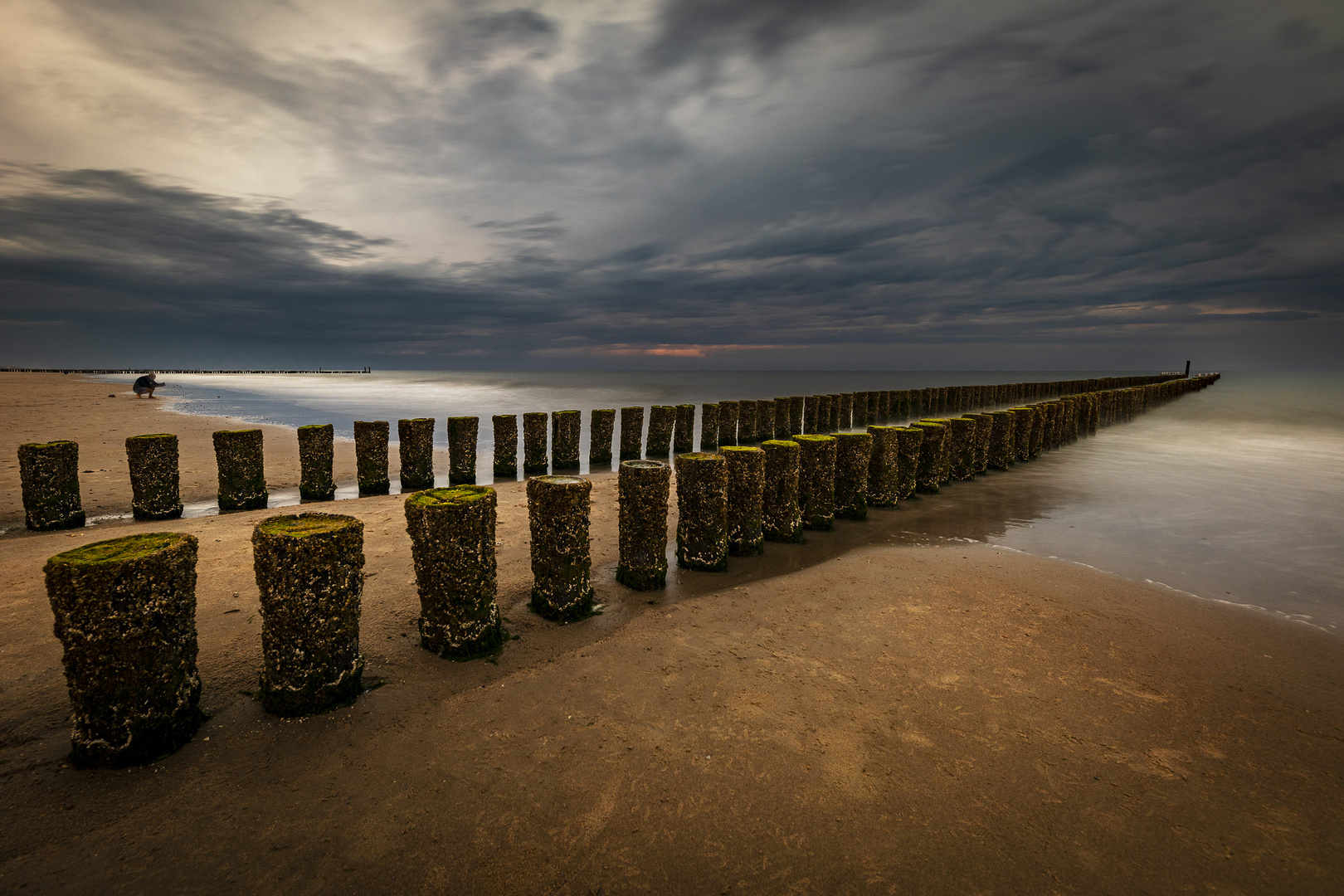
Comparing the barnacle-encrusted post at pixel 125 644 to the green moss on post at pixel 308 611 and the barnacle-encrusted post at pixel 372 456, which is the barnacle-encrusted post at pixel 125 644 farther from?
the barnacle-encrusted post at pixel 372 456

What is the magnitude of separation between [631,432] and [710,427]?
108 inches

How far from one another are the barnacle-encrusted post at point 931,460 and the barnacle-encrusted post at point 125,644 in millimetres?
9085

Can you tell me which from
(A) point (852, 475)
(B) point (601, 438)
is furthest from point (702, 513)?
(B) point (601, 438)

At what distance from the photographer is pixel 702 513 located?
17.9 feet

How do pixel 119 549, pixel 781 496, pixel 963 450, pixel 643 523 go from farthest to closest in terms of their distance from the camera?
1. pixel 963 450
2. pixel 781 496
3. pixel 643 523
4. pixel 119 549

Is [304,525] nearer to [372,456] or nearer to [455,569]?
[455,569]

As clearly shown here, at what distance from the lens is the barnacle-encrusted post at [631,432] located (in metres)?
12.9

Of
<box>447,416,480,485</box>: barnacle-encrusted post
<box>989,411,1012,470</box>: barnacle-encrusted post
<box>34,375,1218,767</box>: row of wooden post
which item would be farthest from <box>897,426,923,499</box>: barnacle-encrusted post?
<box>447,416,480,485</box>: barnacle-encrusted post

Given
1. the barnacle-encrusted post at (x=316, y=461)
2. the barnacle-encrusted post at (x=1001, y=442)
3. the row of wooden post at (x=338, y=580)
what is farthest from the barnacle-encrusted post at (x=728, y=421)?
the barnacle-encrusted post at (x=316, y=461)

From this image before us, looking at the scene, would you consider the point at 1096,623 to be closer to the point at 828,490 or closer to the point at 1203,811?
the point at 1203,811

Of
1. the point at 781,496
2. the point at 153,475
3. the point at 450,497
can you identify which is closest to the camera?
the point at 450,497

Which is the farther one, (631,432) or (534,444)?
(631,432)

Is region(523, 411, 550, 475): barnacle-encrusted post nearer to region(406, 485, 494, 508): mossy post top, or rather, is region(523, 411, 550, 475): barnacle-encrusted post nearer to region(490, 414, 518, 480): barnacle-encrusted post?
region(490, 414, 518, 480): barnacle-encrusted post

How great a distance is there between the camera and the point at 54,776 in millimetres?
2703
